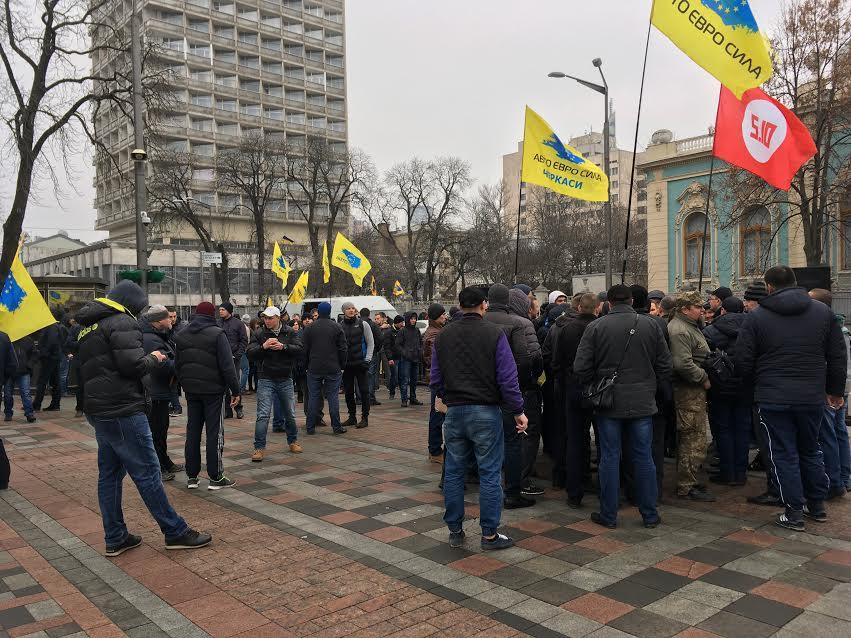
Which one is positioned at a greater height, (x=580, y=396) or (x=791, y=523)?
(x=580, y=396)

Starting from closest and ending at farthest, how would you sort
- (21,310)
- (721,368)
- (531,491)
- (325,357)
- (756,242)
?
1. (721,368)
2. (531,491)
3. (21,310)
4. (325,357)
5. (756,242)

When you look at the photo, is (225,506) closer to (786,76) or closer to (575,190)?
(575,190)

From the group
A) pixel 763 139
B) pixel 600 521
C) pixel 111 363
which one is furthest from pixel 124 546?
pixel 763 139

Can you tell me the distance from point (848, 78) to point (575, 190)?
1608 centimetres

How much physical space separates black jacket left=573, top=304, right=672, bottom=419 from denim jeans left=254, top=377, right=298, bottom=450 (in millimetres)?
4376

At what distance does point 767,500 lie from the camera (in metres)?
6.10

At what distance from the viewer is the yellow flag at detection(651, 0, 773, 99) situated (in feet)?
25.1

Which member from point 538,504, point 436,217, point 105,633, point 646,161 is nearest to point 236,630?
point 105,633

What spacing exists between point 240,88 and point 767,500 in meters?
77.9

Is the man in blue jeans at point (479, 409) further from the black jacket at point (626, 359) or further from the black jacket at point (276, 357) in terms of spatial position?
the black jacket at point (276, 357)

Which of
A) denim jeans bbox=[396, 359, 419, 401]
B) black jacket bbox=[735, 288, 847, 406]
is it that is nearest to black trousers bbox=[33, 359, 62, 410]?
denim jeans bbox=[396, 359, 419, 401]

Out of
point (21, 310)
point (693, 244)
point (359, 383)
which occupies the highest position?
point (693, 244)

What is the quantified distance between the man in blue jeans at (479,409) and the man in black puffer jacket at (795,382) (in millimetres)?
2130

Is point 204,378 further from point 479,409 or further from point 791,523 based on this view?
point 791,523
